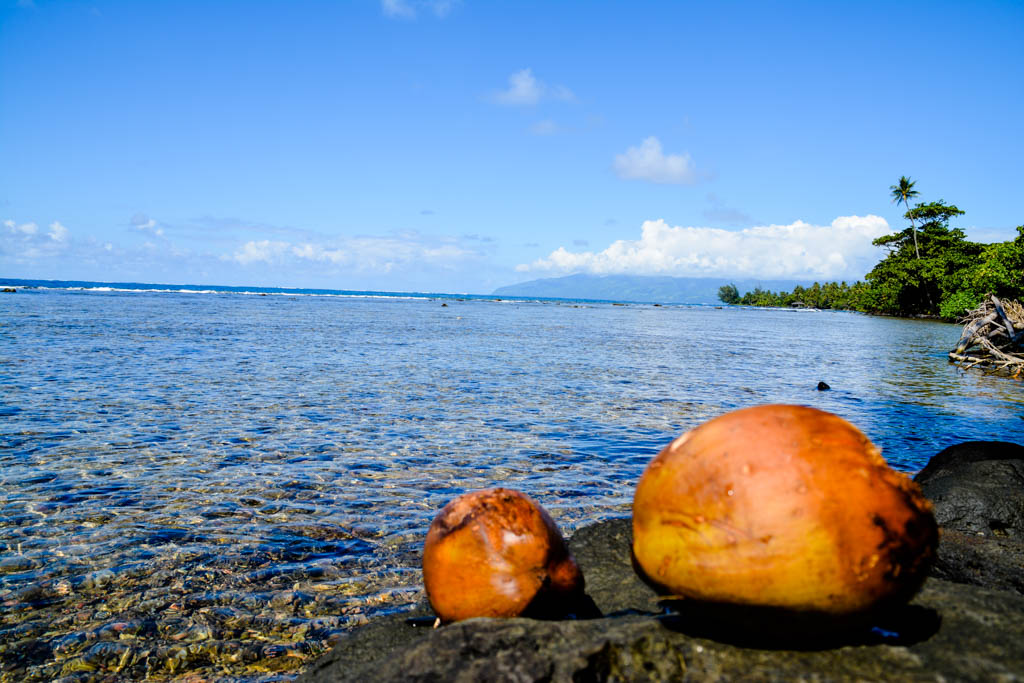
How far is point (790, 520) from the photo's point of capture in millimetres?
2270

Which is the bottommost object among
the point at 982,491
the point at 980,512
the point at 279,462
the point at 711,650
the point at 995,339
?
the point at 279,462

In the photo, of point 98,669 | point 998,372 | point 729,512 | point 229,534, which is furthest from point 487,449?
point 998,372

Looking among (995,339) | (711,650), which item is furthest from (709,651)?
(995,339)

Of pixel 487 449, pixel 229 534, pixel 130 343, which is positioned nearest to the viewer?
pixel 229 534

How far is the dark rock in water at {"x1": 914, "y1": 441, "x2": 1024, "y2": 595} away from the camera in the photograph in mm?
4551

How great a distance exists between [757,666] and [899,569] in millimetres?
646

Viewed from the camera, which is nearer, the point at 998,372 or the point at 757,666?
the point at 757,666

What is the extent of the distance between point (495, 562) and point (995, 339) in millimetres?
33293

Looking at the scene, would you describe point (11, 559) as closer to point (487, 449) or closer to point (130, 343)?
point (487, 449)

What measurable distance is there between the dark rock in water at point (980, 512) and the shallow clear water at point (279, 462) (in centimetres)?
314

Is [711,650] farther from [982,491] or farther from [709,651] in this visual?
[982,491]

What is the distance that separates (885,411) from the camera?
A: 15391mm

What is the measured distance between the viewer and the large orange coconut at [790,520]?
7.41 ft

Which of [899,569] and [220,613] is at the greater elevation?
[899,569]
